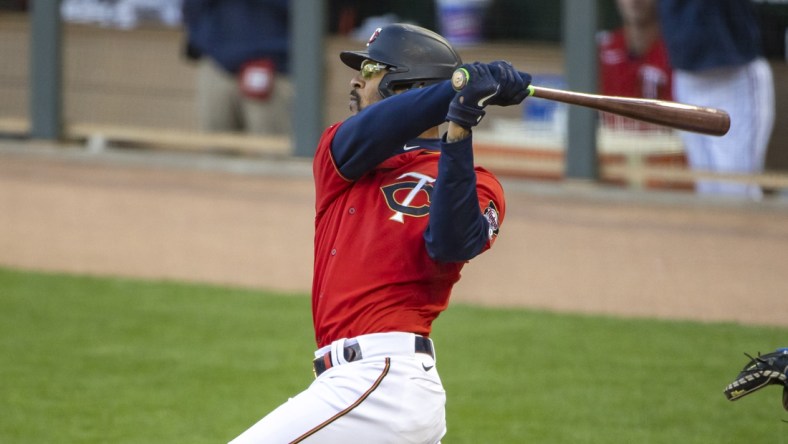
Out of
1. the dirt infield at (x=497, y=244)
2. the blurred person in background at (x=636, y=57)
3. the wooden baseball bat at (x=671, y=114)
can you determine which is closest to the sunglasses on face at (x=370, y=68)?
the wooden baseball bat at (x=671, y=114)

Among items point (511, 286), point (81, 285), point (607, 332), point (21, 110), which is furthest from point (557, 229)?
point (21, 110)

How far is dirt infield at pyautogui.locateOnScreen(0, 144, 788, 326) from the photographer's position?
23.5ft

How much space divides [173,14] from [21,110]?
1.81 meters

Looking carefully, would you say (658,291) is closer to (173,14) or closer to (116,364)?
(116,364)

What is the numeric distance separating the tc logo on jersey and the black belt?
303 millimetres

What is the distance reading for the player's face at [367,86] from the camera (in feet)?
9.95

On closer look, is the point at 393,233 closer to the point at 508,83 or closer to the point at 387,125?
the point at 387,125

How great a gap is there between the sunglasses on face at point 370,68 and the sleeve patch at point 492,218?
0.44m

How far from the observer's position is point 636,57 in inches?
386

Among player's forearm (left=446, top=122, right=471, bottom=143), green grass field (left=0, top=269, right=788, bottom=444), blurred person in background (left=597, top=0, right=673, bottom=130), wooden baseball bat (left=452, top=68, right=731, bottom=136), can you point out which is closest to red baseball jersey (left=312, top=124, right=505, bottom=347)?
player's forearm (left=446, top=122, right=471, bottom=143)

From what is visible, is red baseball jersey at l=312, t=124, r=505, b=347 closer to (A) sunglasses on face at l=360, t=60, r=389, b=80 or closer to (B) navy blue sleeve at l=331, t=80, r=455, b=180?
(B) navy blue sleeve at l=331, t=80, r=455, b=180

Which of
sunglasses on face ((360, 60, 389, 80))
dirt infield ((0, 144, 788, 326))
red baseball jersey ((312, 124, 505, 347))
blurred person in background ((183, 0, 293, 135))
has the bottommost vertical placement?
dirt infield ((0, 144, 788, 326))

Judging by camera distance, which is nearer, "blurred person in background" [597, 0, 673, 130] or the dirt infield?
the dirt infield

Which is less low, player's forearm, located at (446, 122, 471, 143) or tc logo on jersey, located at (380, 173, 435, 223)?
player's forearm, located at (446, 122, 471, 143)
